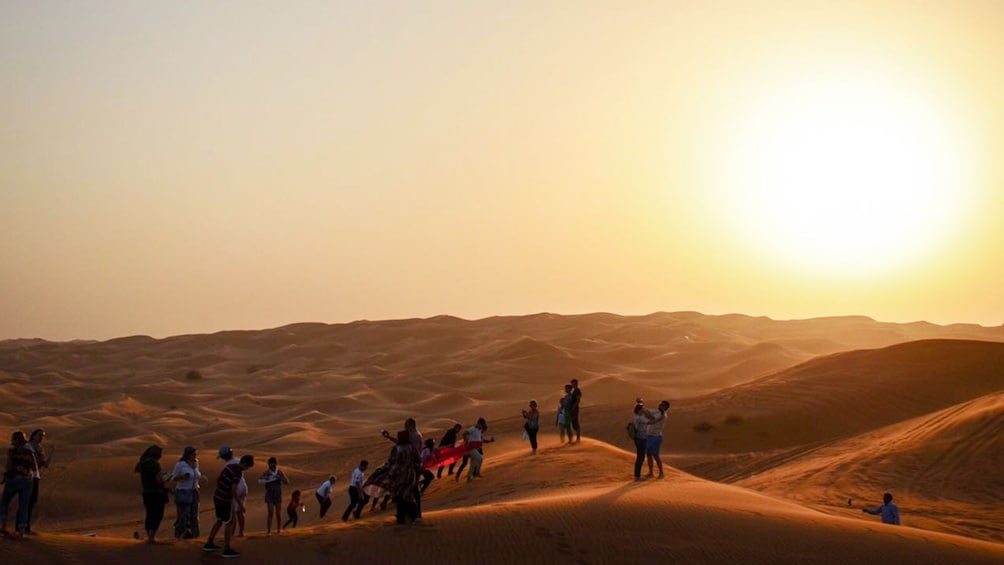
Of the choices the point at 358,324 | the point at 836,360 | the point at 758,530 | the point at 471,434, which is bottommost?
the point at 758,530

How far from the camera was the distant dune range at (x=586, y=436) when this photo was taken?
1327cm

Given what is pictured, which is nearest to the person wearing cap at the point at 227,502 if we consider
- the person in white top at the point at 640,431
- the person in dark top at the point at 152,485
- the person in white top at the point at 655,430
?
the person in dark top at the point at 152,485

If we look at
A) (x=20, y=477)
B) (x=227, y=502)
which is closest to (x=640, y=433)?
(x=227, y=502)

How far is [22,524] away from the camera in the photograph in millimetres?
12305

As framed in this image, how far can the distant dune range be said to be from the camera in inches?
523

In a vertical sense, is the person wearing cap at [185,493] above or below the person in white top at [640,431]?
below

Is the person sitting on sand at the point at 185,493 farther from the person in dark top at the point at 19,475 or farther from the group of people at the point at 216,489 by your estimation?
the person in dark top at the point at 19,475

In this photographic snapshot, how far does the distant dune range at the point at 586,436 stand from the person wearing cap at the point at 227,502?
0.32m

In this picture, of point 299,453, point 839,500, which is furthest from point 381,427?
point 839,500

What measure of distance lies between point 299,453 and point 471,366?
2681 cm

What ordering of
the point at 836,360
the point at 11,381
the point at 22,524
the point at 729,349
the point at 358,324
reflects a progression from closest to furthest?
the point at 22,524 < the point at 836,360 < the point at 11,381 < the point at 729,349 < the point at 358,324

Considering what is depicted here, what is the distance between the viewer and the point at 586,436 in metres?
33.4

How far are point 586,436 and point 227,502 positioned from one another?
2202 cm

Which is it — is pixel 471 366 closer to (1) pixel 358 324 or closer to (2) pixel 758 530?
(1) pixel 358 324
